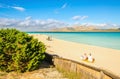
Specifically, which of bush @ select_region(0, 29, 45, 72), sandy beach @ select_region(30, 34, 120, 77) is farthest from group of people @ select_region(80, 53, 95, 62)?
bush @ select_region(0, 29, 45, 72)

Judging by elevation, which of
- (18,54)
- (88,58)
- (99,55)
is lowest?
(99,55)

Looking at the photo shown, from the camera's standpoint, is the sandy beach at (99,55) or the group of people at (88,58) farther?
the group of people at (88,58)

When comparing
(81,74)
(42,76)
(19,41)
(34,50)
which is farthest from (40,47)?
(81,74)

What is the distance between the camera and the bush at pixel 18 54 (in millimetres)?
11086

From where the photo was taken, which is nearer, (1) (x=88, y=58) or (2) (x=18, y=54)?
(2) (x=18, y=54)

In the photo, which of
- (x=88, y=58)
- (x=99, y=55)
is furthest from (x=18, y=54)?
(x=99, y=55)

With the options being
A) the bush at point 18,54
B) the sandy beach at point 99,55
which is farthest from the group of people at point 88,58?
the bush at point 18,54

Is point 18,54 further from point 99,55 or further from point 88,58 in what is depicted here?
point 99,55

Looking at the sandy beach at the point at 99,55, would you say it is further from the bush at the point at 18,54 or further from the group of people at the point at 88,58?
the bush at the point at 18,54

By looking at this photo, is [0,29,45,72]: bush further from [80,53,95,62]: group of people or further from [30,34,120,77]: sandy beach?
[80,53,95,62]: group of people

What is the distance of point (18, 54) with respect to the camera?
10898mm

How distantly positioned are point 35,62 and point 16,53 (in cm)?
119

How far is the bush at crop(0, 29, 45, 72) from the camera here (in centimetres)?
1109

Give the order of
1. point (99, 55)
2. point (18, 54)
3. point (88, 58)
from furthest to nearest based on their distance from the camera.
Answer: point (99, 55)
point (88, 58)
point (18, 54)
